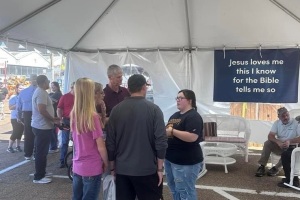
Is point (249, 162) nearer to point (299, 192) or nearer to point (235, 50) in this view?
point (299, 192)

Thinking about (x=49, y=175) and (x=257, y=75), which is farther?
(x=257, y=75)

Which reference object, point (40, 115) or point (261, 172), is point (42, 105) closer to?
point (40, 115)

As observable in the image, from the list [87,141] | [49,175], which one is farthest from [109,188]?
[49,175]

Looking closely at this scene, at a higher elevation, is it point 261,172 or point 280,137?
point 280,137

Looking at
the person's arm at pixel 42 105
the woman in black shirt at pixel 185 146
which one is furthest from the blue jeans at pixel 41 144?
the woman in black shirt at pixel 185 146

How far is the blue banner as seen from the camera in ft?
22.0

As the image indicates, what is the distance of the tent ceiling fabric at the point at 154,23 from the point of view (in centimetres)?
507

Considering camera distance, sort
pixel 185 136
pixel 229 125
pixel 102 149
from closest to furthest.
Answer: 1. pixel 102 149
2. pixel 185 136
3. pixel 229 125

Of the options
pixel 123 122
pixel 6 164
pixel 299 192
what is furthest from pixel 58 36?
pixel 299 192

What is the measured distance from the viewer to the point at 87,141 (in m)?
2.69

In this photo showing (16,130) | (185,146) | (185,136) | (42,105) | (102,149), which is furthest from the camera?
(16,130)

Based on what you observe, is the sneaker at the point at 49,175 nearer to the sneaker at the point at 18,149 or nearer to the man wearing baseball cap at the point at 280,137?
the sneaker at the point at 18,149

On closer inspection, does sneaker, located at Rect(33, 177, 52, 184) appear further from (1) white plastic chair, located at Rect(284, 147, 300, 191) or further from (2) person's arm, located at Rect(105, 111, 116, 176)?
(1) white plastic chair, located at Rect(284, 147, 300, 191)

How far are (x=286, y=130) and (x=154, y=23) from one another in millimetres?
3102
